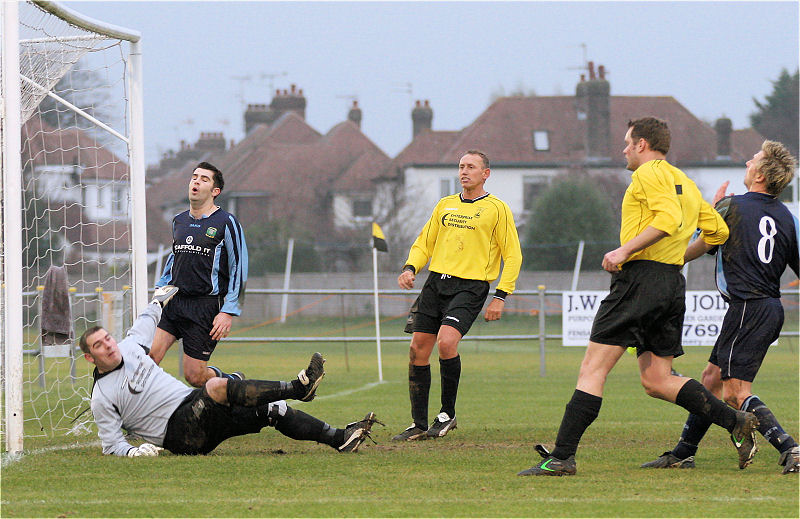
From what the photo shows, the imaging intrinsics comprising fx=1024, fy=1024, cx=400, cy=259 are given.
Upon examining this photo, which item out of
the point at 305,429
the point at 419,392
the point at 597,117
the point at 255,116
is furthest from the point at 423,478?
the point at 255,116

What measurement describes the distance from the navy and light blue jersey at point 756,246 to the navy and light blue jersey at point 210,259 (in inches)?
141

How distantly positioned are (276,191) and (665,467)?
45492 mm

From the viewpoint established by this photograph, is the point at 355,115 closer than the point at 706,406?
No

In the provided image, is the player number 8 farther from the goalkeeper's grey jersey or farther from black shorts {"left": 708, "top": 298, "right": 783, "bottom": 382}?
the goalkeeper's grey jersey

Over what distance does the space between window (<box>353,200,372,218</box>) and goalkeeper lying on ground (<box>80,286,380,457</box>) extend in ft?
133

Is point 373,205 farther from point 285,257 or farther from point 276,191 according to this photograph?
point 285,257

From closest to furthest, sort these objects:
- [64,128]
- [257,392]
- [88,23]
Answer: [257,392] < [88,23] < [64,128]

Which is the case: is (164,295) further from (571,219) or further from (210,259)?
(571,219)

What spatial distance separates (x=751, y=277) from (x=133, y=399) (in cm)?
406

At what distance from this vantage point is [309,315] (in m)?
30.6

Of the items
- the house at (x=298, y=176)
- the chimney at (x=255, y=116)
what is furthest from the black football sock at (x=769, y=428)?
the chimney at (x=255, y=116)

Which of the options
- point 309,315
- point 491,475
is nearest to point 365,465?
point 491,475

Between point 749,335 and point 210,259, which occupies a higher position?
point 210,259

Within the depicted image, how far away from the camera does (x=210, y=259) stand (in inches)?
308
